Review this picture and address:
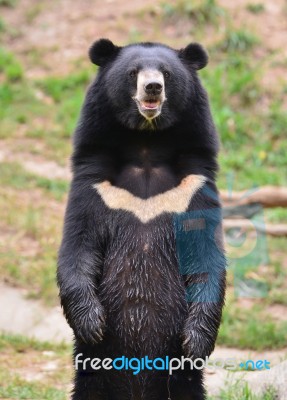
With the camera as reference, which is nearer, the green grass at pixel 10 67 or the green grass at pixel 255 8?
the green grass at pixel 10 67

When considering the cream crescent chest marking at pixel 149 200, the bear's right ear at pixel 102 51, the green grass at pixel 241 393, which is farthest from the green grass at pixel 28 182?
the cream crescent chest marking at pixel 149 200

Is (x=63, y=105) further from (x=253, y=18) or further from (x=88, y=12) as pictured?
(x=253, y=18)

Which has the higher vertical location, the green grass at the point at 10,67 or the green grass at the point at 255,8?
the green grass at the point at 255,8

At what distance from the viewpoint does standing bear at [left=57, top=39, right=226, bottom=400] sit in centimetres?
395

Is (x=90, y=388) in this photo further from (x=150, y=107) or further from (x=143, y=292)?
(x=150, y=107)

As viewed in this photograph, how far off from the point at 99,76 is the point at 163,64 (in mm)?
346

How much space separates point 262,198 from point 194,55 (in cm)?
376

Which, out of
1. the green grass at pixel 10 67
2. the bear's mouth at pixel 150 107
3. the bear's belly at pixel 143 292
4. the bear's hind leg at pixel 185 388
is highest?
the green grass at pixel 10 67

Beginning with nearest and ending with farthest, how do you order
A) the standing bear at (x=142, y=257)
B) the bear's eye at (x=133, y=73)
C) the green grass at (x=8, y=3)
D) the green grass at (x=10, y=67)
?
the standing bear at (x=142, y=257) → the bear's eye at (x=133, y=73) → the green grass at (x=10, y=67) → the green grass at (x=8, y=3)

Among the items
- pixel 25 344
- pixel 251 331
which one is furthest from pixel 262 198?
pixel 25 344

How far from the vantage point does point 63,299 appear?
13.0ft

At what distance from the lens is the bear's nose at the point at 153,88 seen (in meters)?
4.01

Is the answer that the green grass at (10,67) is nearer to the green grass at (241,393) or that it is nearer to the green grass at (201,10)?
the green grass at (201,10)

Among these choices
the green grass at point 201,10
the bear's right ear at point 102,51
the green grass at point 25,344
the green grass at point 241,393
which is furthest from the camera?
the green grass at point 201,10
